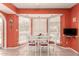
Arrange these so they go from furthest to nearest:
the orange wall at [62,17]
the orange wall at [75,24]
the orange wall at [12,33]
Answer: the orange wall at [12,33], the orange wall at [75,24], the orange wall at [62,17]

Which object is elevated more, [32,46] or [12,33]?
[12,33]

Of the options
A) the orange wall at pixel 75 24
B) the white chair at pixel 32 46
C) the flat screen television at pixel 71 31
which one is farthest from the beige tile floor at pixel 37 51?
the flat screen television at pixel 71 31

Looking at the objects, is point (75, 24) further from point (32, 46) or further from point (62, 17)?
point (32, 46)

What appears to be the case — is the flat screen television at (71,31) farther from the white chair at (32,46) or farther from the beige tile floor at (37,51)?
the white chair at (32,46)

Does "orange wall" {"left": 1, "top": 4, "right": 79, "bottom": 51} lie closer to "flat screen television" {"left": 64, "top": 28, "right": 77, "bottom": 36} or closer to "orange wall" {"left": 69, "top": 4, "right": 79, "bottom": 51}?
"orange wall" {"left": 69, "top": 4, "right": 79, "bottom": 51}

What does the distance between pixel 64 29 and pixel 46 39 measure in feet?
2.74

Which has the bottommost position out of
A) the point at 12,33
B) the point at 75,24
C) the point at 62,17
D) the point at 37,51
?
the point at 37,51

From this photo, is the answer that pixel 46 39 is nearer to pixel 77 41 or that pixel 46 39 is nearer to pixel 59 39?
pixel 59 39

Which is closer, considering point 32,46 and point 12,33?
point 32,46

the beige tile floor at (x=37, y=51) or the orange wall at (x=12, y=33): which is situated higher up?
the orange wall at (x=12, y=33)

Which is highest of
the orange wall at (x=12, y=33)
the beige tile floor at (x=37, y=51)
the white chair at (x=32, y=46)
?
the orange wall at (x=12, y=33)

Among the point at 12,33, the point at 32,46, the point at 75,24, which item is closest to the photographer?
the point at 32,46

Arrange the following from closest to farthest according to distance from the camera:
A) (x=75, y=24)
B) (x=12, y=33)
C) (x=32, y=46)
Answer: (x=32, y=46) < (x=75, y=24) < (x=12, y=33)

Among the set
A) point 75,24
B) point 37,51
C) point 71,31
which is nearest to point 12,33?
point 37,51
